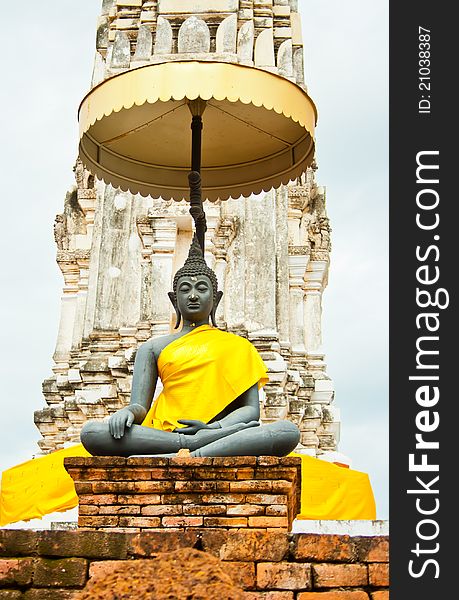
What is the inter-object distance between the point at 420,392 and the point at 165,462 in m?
1.55

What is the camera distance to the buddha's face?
6184 mm

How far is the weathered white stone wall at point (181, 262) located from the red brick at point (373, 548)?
8.73 meters

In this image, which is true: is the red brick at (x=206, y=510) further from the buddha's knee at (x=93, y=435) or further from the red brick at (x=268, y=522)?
the buddha's knee at (x=93, y=435)

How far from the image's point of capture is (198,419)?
18.6 ft

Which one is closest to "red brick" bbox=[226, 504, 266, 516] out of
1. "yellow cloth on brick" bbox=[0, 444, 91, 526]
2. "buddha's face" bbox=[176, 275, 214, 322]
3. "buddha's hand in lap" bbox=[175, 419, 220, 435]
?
"buddha's hand in lap" bbox=[175, 419, 220, 435]

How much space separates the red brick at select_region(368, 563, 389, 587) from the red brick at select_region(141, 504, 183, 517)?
4.43 feet

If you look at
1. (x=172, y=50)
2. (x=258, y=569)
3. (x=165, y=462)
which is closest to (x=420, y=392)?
(x=258, y=569)

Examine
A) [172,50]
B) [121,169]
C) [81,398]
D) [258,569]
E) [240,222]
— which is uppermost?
[172,50]

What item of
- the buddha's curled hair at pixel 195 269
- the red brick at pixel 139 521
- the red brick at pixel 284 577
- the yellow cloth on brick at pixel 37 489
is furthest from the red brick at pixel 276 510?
the yellow cloth on brick at pixel 37 489

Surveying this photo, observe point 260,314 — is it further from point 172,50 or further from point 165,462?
point 165,462

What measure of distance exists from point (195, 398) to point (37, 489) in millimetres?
6278

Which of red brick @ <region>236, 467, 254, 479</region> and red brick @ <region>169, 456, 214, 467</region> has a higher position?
red brick @ <region>169, 456, 214, 467</region>

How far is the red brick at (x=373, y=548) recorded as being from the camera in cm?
402

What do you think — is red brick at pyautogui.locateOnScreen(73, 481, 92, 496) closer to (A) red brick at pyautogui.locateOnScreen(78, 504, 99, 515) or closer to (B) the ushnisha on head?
(A) red brick at pyautogui.locateOnScreen(78, 504, 99, 515)
